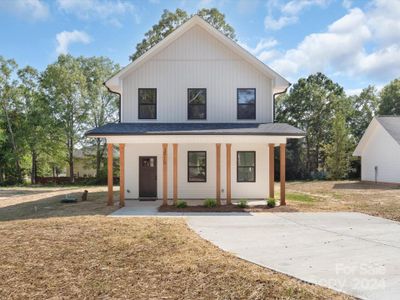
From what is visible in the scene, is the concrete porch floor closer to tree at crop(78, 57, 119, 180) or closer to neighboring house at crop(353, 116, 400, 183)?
neighboring house at crop(353, 116, 400, 183)

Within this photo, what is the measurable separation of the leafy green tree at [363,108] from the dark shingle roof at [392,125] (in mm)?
17308

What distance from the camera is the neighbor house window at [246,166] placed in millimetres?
15930

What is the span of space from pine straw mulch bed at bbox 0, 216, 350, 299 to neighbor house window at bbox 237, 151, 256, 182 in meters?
7.48

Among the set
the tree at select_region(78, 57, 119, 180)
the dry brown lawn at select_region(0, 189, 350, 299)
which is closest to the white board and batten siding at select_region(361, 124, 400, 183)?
the dry brown lawn at select_region(0, 189, 350, 299)

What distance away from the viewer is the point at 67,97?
108ft

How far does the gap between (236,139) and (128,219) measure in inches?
211

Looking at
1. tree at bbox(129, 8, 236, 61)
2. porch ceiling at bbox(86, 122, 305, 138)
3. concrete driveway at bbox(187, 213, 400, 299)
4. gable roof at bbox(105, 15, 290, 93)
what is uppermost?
tree at bbox(129, 8, 236, 61)

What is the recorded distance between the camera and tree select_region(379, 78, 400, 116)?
1884 inches

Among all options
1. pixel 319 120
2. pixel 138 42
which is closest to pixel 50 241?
pixel 138 42

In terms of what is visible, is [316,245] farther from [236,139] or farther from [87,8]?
[87,8]

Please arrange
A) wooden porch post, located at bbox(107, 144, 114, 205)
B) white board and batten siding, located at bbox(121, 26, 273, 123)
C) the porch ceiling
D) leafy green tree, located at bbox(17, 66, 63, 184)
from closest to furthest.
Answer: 1. the porch ceiling
2. wooden porch post, located at bbox(107, 144, 114, 205)
3. white board and batten siding, located at bbox(121, 26, 273, 123)
4. leafy green tree, located at bbox(17, 66, 63, 184)

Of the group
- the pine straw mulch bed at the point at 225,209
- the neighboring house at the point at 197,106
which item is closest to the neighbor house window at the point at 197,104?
the neighboring house at the point at 197,106

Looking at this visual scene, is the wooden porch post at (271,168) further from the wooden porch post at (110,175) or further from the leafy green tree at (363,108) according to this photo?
the leafy green tree at (363,108)

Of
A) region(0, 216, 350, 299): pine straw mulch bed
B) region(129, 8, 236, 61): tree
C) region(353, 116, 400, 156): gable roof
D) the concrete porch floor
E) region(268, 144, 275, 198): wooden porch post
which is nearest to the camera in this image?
region(0, 216, 350, 299): pine straw mulch bed
